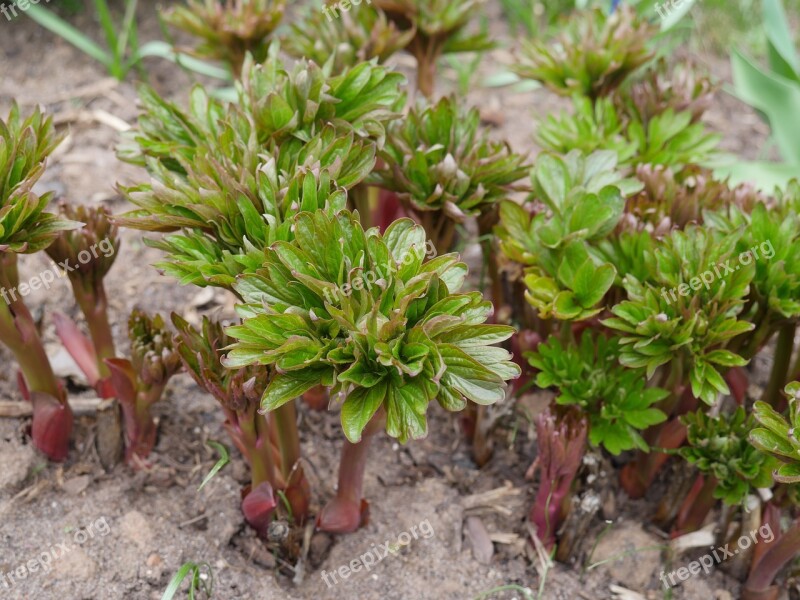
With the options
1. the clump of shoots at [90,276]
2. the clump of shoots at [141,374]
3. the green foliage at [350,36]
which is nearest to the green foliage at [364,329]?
the clump of shoots at [141,374]

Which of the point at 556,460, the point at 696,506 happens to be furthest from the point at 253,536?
the point at 696,506

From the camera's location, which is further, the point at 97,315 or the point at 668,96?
the point at 668,96

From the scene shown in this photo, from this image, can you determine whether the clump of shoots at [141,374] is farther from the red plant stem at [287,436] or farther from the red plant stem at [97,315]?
the red plant stem at [287,436]

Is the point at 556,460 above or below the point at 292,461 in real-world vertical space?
below

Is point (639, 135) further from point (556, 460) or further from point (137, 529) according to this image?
point (137, 529)

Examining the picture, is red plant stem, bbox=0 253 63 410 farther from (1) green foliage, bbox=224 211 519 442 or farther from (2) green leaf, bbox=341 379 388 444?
(2) green leaf, bbox=341 379 388 444

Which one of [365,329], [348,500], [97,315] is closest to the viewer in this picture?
[365,329]

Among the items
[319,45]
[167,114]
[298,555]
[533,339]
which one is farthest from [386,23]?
[298,555]
